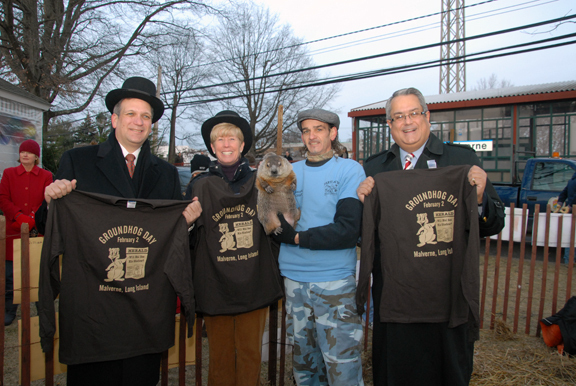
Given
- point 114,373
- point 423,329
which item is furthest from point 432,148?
point 114,373

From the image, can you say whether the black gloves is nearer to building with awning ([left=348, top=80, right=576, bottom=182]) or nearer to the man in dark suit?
the man in dark suit

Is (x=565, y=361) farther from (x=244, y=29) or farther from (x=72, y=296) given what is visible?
(x=244, y=29)

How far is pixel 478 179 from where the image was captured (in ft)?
7.32

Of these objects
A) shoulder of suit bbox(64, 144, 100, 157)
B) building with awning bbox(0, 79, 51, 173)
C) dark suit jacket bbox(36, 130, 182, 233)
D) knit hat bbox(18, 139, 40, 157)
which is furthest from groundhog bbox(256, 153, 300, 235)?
building with awning bbox(0, 79, 51, 173)

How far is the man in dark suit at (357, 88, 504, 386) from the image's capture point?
Result: 232 centimetres

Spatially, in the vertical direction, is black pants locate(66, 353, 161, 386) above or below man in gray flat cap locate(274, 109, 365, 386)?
below

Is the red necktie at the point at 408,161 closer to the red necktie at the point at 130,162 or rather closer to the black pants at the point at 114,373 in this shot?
the red necktie at the point at 130,162

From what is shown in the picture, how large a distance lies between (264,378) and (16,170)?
4.71 metres

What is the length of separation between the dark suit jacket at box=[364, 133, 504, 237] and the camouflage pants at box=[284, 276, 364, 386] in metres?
0.98

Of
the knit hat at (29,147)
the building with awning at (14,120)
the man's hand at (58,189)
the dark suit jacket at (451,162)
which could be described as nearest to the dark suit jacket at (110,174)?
the man's hand at (58,189)

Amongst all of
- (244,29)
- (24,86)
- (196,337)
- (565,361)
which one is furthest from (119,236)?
(244,29)

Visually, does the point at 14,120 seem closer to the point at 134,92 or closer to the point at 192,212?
the point at 134,92

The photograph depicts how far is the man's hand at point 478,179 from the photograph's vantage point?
2229mm

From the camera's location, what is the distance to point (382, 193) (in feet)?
8.03
